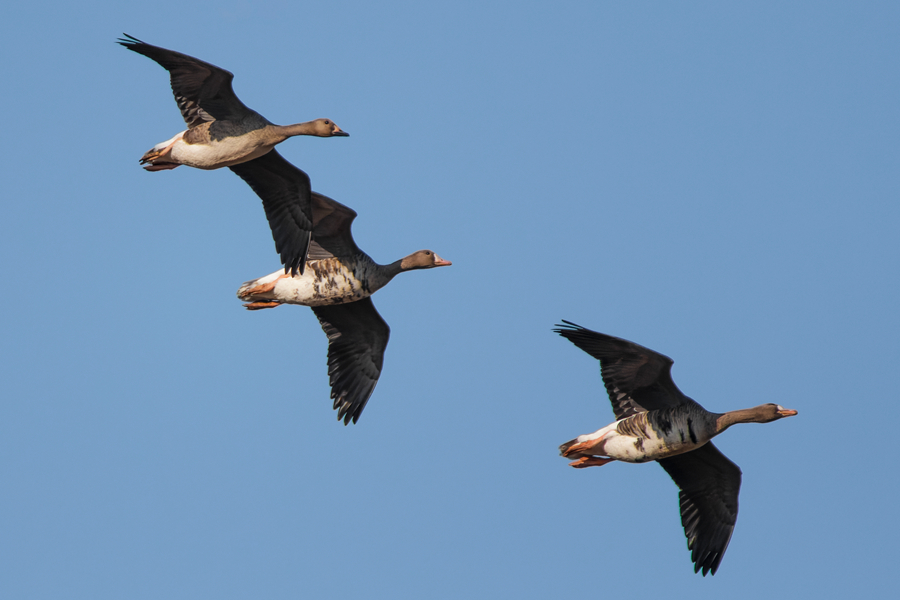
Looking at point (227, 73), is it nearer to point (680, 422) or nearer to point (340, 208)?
point (340, 208)

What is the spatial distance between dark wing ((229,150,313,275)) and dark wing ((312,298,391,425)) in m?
2.38

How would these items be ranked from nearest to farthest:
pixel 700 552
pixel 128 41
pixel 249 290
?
pixel 128 41
pixel 700 552
pixel 249 290

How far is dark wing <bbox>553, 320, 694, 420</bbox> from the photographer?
18062 millimetres

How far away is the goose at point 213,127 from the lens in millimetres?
18306

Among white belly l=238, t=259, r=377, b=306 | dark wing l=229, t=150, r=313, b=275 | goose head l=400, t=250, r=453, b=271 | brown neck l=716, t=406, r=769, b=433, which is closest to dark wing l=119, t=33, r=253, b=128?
dark wing l=229, t=150, r=313, b=275

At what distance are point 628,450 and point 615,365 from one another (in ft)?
4.32

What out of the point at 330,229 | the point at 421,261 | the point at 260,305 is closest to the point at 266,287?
the point at 260,305

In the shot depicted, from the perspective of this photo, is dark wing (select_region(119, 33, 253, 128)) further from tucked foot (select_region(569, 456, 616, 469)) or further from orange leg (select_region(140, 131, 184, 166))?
tucked foot (select_region(569, 456, 616, 469))

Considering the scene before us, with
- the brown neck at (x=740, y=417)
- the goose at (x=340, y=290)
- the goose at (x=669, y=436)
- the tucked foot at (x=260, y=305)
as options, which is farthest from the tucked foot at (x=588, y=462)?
the tucked foot at (x=260, y=305)

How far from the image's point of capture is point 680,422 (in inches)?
714

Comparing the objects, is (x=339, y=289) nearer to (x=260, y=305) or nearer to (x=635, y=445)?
(x=260, y=305)

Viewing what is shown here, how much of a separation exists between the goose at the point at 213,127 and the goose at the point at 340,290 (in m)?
0.70

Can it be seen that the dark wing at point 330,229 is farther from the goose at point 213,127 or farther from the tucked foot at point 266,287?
the goose at point 213,127


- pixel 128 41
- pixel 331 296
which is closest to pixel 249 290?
pixel 331 296
